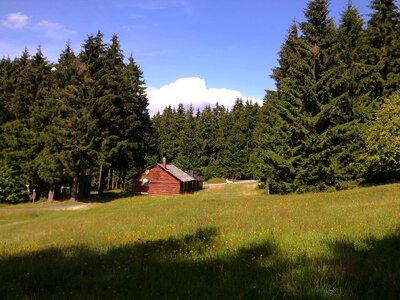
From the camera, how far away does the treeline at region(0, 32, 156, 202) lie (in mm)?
41594

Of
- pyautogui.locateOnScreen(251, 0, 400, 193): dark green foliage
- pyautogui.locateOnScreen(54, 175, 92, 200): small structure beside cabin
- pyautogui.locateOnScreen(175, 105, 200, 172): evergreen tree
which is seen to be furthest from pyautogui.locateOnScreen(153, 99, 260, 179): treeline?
pyautogui.locateOnScreen(251, 0, 400, 193): dark green foliage

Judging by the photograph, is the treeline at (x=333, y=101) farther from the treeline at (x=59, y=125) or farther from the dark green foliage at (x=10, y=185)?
the dark green foliage at (x=10, y=185)

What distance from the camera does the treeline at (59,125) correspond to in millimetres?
41594

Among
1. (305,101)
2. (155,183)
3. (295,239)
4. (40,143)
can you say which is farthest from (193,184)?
(295,239)

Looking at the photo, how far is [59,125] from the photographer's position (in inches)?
1689

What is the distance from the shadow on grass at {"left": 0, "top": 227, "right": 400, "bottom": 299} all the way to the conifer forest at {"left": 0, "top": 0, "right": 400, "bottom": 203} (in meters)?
25.6

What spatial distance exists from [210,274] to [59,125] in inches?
1561

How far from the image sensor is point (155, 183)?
62.3m

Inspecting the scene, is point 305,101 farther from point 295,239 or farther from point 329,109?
point 295,239

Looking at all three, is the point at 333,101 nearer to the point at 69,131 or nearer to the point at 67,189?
the point at 69,131

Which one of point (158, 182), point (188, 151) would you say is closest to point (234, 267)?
point (158, 182)

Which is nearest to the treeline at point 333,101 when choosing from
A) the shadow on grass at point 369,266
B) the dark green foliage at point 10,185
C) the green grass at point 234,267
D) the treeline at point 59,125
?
the treeline at point 59,125

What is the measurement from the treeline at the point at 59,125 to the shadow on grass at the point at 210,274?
3303 cm

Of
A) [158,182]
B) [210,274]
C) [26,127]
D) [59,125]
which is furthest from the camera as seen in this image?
[158,182]
